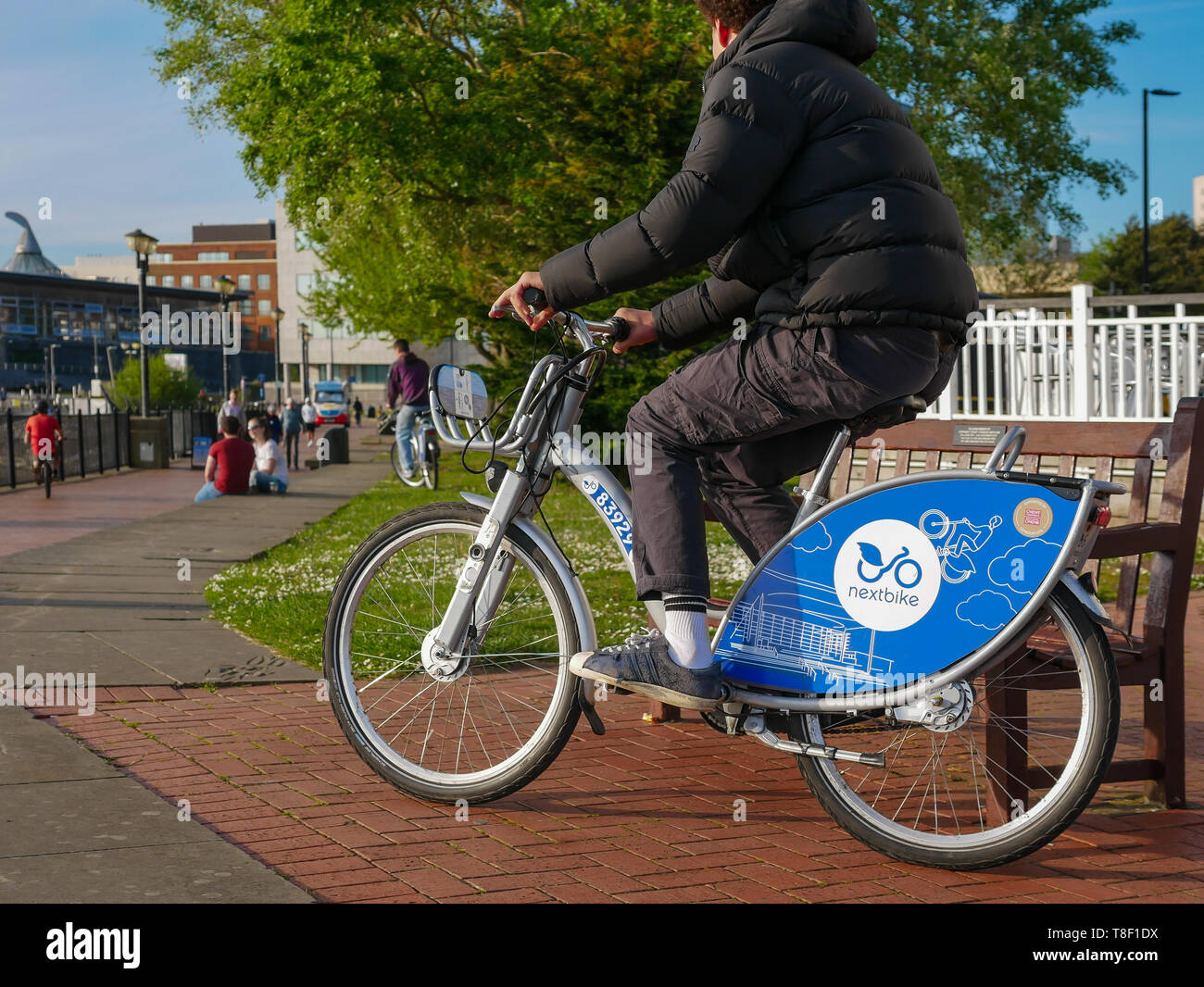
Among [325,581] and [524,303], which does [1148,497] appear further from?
[325,581]

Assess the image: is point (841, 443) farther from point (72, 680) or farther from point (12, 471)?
point (12, 471)

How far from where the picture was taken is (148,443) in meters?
28.8

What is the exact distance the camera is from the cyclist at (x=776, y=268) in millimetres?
3102

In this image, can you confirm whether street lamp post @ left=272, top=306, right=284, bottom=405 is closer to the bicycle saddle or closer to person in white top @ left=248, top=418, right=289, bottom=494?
person in white top @ left=248, top=418, right=289, bottom=494

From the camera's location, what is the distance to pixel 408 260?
31.8 meters

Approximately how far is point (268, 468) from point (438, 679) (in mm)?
13611

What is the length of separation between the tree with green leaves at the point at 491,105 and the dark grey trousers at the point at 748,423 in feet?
44.6

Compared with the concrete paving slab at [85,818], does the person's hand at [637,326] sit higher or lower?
higher

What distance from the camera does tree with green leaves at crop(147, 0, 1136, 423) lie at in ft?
65.0

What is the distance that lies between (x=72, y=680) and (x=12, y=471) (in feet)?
59.5

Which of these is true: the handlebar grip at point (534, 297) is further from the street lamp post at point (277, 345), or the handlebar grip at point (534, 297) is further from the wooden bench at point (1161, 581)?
the street lamp post at point (277, 345)

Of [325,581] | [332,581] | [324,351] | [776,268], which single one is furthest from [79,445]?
[324,351]

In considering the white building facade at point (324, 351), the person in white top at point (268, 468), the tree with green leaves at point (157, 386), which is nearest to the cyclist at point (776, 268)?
the person in white top at point (268, 468)

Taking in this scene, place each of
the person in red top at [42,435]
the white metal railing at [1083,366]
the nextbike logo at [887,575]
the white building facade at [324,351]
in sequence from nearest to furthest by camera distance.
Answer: the nextbike logo at [887,575] → the white metal railing at [1083,366] → the person in red top at [42,435] → the white building facade at [324,351]
